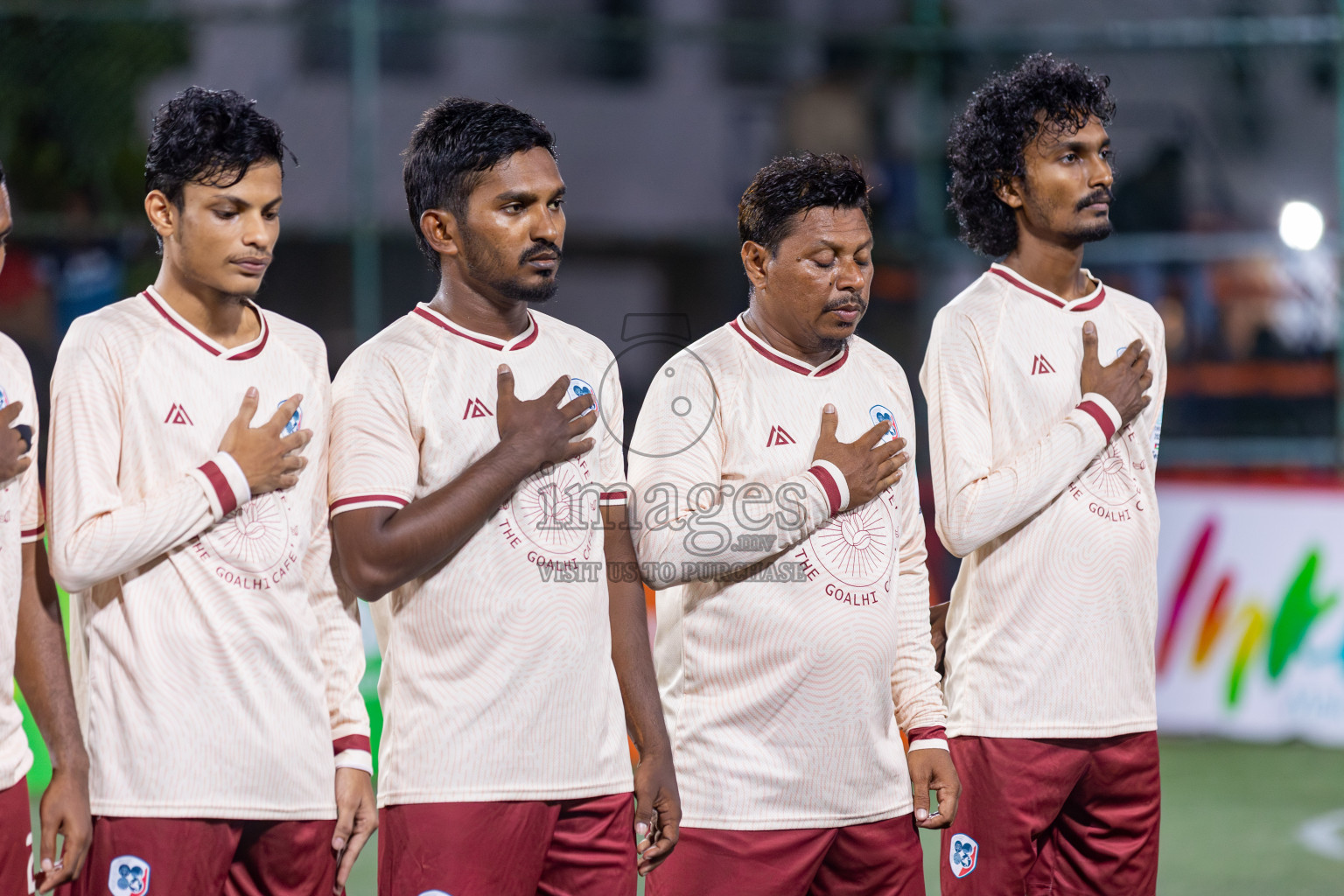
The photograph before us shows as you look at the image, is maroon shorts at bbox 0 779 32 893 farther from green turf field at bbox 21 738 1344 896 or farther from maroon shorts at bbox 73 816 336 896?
green turf field at bbox 21 738 1344 896

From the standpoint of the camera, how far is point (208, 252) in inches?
110

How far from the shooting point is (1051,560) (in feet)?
10.8

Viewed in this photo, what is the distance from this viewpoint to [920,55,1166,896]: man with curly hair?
10.7ft

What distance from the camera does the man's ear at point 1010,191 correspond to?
3512 mm

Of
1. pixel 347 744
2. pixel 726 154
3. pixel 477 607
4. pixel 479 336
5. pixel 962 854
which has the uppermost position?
pixel 726 154

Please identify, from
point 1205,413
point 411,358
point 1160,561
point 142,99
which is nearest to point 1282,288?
point 1205,413

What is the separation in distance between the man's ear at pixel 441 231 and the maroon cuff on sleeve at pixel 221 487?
0.60 metres

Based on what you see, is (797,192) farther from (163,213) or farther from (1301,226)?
(1301,226)

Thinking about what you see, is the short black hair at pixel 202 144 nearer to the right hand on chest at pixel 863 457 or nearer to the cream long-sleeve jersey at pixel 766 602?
the cream long-sleeve jersey at pixel 766 602

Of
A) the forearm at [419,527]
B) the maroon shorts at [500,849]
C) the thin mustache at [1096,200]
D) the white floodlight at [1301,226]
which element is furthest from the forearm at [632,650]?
the white floodlight at [1301,226]

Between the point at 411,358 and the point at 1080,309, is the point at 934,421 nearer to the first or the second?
the point at 1080,309

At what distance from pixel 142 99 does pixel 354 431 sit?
6.87 metres

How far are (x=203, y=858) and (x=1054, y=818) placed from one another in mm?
1719

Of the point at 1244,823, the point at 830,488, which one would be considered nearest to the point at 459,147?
the point at 830,488
